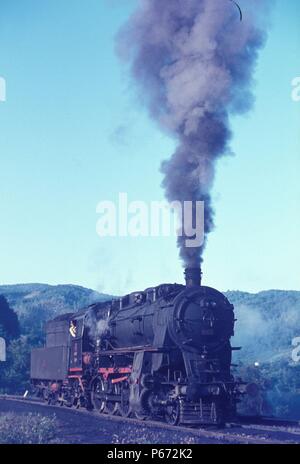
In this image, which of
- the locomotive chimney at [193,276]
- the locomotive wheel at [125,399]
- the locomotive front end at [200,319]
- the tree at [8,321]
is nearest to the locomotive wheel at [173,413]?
the locomotive front end at [200,319]

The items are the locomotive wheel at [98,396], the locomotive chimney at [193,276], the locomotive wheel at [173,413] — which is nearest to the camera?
the locomotive wheel at [173,413]

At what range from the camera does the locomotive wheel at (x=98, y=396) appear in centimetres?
2038

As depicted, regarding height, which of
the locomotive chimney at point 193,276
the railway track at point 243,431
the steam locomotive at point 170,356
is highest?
the locomotive chimney at point 193,276

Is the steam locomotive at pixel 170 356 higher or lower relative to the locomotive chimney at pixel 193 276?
lower

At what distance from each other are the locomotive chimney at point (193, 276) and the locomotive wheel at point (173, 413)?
3.43 m

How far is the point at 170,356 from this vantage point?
16359 mm

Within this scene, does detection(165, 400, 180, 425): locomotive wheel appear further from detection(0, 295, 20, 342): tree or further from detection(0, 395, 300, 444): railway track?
detection(0, 295, 20, 342): tree

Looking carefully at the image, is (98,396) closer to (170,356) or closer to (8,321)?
(170,356)

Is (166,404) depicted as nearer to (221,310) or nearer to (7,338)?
(221,310)

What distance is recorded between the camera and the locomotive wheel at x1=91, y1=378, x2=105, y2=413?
2038 centimetres

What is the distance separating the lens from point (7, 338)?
52250 millimetres

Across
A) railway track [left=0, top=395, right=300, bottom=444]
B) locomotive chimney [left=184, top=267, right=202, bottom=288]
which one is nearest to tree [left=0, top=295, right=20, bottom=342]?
railway track [left=0, top=395, right=300, bottom=444]

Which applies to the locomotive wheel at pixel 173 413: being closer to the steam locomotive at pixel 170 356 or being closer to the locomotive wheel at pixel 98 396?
the steam locomotive at pixel 170 356
